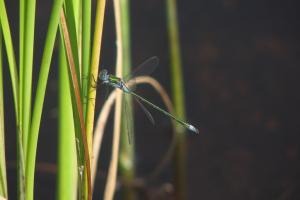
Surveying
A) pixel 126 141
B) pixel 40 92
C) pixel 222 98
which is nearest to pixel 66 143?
pixel 40 92

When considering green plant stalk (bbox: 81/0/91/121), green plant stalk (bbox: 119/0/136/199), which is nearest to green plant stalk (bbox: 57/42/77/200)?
green plant stalk (bbox: 81/0/91/121)

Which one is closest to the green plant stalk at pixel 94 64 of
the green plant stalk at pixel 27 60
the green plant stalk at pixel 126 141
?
the green plant stalk at pixel 27 60

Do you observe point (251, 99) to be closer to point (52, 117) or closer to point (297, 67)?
point (297, 67)

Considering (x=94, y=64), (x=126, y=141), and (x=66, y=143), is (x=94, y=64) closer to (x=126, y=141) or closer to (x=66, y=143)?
(x=66, y=143)

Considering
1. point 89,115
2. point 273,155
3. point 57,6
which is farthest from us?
point 273,155

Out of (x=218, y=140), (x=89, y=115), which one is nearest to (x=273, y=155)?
(x=218, y=140)

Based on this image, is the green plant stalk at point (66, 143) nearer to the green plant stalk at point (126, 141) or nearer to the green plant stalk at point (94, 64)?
the green plant stalk at point (94, 64)
